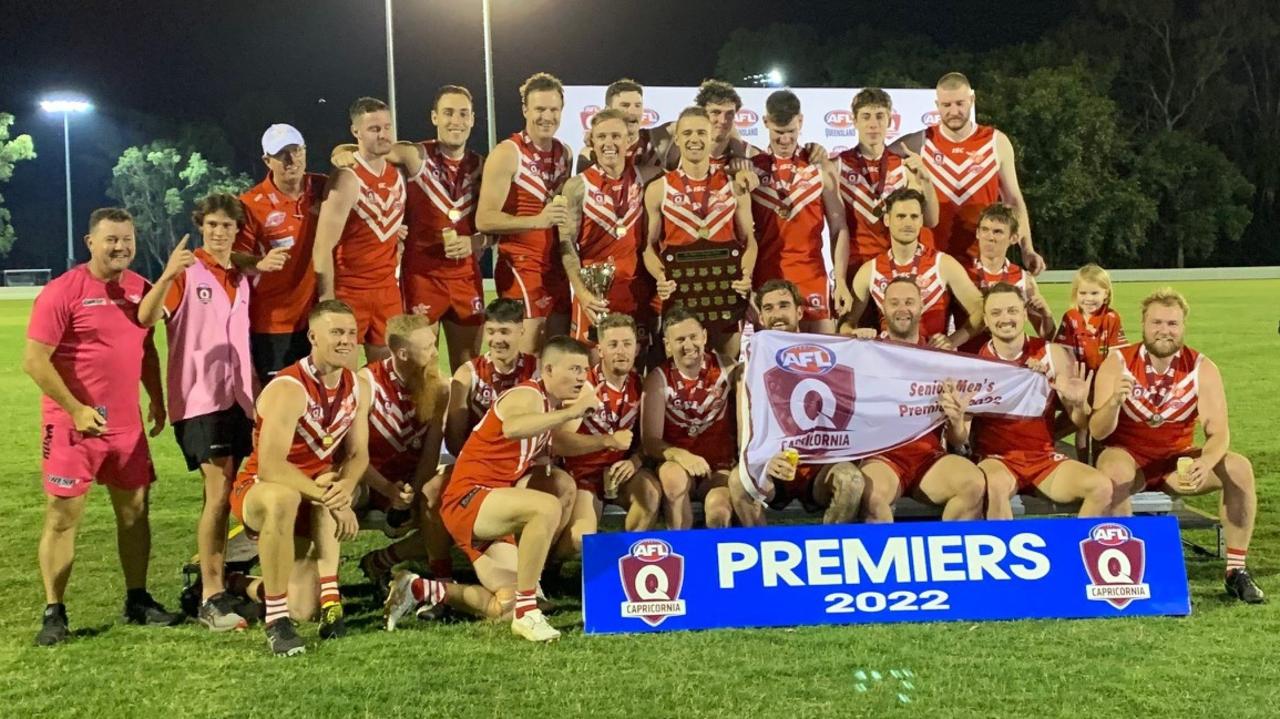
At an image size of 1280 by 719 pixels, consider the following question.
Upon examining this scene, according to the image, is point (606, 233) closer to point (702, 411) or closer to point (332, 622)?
point (702, 411)

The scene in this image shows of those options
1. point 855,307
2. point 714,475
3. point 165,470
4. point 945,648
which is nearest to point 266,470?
point 714,475

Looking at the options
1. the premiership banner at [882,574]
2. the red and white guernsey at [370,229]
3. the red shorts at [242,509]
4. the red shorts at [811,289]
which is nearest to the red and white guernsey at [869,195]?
the red shorts at [811,289]

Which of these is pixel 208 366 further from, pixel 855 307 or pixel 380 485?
pixel 855 307

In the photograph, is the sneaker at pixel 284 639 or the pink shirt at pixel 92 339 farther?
the pink shirt at pixel 92 339

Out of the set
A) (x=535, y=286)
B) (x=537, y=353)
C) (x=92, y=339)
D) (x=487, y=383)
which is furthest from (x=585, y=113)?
(x=92, y=339)

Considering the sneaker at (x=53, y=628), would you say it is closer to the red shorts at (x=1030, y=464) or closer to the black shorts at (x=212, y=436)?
the black shorts at (x=212, y=436)

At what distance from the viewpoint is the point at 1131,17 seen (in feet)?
152

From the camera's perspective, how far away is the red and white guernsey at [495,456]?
15.4ft

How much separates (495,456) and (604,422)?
2.01 feet

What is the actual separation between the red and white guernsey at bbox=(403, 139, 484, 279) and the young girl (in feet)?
10.4

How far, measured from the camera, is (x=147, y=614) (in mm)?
4820

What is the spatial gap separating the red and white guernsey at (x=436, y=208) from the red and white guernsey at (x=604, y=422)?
1502mm

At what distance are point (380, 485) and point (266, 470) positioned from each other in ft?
1.78

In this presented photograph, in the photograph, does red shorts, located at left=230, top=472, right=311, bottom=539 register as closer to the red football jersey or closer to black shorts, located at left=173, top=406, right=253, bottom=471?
black shorts, located at left=173, top=406, right=253, bottom=471
